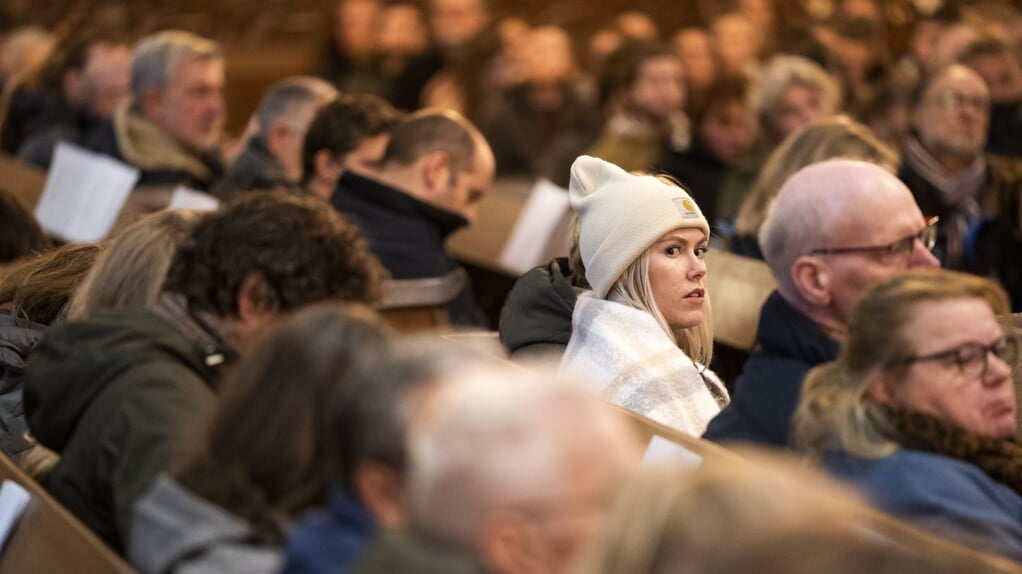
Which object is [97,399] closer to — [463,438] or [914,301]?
[463,438]

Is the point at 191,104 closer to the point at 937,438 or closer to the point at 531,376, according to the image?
the point at 937,438

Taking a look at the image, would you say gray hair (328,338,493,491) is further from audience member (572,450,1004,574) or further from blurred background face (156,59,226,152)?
blurred background face (156,59,226,152)

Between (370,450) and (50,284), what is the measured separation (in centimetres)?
191

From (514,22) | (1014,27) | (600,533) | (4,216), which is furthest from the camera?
(514,22)

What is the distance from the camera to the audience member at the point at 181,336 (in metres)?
2.91

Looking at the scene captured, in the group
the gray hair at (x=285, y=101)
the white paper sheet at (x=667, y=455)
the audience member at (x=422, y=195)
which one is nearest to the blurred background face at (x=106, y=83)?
the gray hair at (x=285, y=101)

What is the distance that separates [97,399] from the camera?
9.69ft

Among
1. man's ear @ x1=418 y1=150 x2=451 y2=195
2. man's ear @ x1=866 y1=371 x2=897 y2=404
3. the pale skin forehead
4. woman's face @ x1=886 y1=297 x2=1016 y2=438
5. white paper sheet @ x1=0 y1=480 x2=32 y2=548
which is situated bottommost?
white paper sheet @ x1=0 y1=480 x2=32 y2=548

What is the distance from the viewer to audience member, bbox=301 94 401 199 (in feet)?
19.9

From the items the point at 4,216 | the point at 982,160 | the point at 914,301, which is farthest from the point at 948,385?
the point at 982,160

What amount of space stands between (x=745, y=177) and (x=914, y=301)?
4.72m

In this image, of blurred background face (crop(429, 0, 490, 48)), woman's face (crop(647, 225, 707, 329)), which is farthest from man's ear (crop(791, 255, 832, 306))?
blurred background face (crop(429, 0, 490, 48))

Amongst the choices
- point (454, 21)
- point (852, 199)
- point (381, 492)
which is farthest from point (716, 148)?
point (381, 492)

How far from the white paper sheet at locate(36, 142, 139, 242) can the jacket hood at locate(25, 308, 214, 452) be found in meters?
3.32
